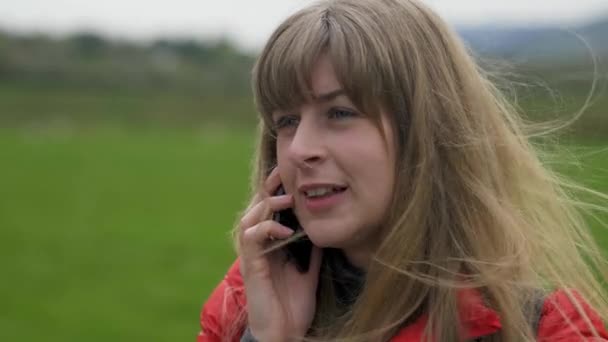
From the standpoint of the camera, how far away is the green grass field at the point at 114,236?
9352 mm

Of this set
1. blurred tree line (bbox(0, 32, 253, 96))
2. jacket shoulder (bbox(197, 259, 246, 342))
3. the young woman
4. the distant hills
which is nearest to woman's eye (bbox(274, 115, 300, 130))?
the young woman

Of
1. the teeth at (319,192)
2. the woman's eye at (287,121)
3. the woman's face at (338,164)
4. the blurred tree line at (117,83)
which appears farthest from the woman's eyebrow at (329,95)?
the blurred tree line at (117,83)

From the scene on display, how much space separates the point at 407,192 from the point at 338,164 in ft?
0.67

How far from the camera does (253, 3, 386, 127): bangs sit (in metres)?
2.74

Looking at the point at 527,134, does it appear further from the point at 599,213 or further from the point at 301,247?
the point at 301,247

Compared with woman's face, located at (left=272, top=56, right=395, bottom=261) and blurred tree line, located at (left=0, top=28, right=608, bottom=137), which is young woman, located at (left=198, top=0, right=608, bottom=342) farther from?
blurred tree line, located at (left=0, top=28, right=608, bottom=137)

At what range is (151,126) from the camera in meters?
39.6

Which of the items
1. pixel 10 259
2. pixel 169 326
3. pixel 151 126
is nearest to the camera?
pixel 169 326

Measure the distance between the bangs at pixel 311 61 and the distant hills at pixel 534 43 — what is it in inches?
26.6

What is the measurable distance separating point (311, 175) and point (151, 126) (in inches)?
1466

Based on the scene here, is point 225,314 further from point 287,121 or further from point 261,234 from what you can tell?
point 287,121

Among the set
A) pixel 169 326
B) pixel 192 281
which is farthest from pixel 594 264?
pixel 192 281

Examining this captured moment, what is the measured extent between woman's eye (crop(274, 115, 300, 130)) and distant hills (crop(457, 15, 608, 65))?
2.41 feet

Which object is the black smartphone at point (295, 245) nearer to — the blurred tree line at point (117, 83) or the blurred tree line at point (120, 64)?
the blurred tree line at point (117, 83)
